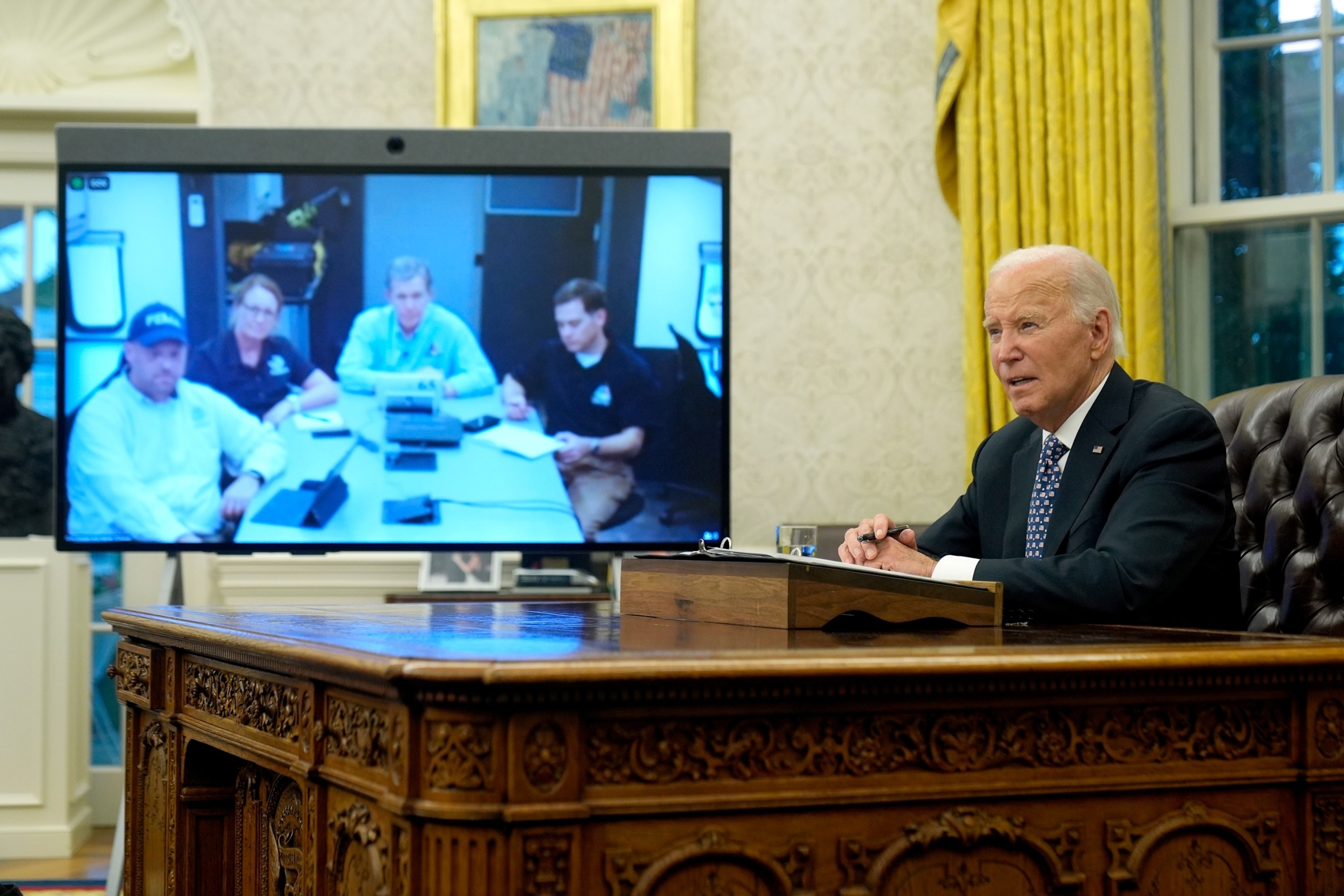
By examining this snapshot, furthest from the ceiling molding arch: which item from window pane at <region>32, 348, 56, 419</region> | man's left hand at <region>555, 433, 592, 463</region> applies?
man's left hand at <region>555, 433, 592, 463</region>

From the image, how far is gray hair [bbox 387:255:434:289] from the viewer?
346cm

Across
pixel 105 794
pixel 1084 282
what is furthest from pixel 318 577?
pixel 1084 282

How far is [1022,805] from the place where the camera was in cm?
130

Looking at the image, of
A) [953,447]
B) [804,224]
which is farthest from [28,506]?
[953,447]

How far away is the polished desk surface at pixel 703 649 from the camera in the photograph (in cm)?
114

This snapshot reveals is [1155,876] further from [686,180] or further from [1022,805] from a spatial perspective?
[686,180]

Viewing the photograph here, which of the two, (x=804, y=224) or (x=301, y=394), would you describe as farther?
(x=804, y=224)

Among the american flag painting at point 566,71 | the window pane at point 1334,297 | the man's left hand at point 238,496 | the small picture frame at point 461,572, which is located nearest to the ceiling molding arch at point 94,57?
the american flag painting at point 566,71

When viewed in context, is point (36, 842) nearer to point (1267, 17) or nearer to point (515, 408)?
point (515, 408)

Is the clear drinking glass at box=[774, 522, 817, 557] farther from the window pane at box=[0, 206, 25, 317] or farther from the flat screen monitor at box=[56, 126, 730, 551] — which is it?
the window pane at box=[0, 206, 25, 317]

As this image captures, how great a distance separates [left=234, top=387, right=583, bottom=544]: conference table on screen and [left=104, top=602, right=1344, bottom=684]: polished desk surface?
1589mm

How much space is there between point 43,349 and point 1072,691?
4.27m

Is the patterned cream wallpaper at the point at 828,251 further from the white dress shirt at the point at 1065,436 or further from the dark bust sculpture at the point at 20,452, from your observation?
the white dress shirt at the point at 1065,436

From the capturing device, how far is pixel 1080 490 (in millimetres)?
2094
